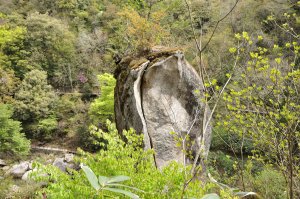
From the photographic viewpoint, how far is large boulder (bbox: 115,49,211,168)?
663 centimetres

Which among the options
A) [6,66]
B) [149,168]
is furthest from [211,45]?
[149,168]

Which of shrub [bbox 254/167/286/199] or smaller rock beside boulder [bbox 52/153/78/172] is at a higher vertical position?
shrub [bbox 254/167/286/199]

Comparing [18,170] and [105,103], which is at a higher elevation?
[105,103]

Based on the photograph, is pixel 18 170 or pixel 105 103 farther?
pixel 105 103

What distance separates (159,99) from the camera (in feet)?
22.6

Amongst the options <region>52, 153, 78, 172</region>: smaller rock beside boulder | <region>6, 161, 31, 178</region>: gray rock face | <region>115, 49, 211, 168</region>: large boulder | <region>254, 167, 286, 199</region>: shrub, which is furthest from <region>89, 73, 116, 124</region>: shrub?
<region>254, 167, 286, 199</region>: shrub

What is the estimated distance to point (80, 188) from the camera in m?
2.47

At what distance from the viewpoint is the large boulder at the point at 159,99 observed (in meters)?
6.63

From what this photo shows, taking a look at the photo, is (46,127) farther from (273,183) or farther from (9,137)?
(273,183)

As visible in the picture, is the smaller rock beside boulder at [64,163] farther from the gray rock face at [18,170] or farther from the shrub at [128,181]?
the shrub at [128,181]

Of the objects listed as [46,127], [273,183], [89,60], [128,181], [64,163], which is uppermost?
[128,181]

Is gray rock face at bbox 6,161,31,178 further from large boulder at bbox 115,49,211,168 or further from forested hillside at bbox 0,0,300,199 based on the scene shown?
large boulder at bbox 115,49,211,168

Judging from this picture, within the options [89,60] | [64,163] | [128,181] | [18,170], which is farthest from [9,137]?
[128,181]

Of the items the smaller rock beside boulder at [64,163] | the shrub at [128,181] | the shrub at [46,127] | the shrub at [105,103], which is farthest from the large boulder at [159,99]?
the shrub at [46,127]
